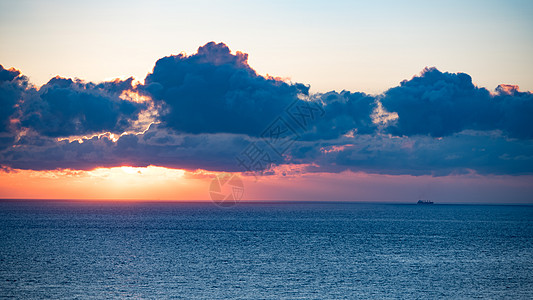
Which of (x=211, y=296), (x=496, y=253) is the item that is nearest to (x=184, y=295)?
(x=211, y=296)

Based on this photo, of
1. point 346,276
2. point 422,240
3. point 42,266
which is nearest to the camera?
point 346,276

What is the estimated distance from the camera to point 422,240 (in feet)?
429

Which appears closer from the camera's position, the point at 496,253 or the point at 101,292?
the point at 101,292

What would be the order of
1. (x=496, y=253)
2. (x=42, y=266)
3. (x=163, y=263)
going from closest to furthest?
1. (x=42, y=266)
2. (x=163, y=263)
3. (x=496, y=253)

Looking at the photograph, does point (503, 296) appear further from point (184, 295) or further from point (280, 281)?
point (184, 295)

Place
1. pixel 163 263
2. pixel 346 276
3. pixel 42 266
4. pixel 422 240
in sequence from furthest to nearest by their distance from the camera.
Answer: pixel 422 240, pixel 163 263, pixel 42 266, pixel 346 276

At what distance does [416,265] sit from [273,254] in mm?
25253

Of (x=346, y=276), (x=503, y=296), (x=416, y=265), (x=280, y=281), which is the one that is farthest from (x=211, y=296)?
(x=416, y=265)

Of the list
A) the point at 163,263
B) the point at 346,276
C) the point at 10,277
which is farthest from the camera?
the point at 163,263

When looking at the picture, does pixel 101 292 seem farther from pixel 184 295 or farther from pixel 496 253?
pixel 496 253

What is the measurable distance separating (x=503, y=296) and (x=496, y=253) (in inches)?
1790

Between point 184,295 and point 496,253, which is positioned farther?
point 496,253

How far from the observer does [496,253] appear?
10212 centimetres

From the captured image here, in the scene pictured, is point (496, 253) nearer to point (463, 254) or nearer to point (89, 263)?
point (463, 254)
